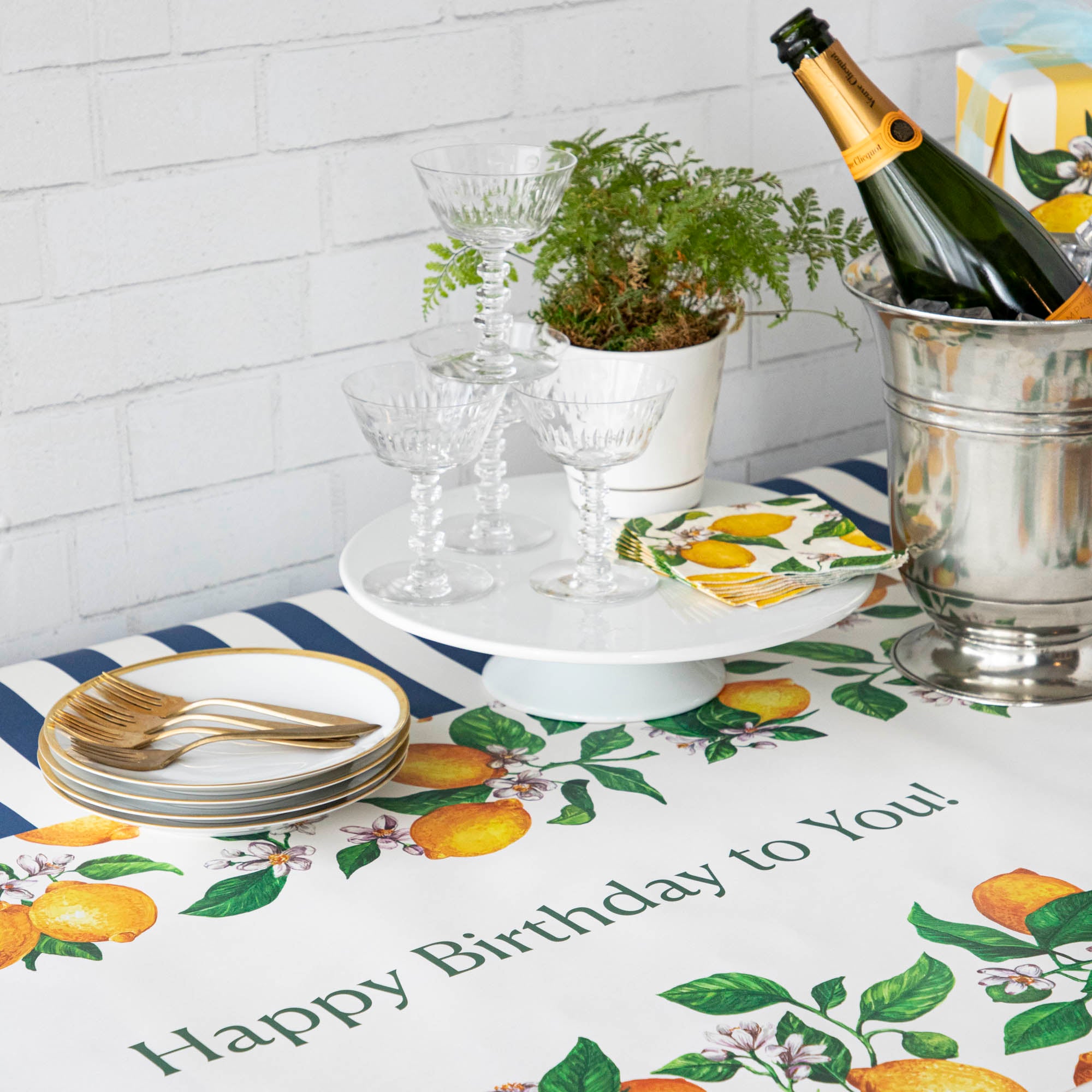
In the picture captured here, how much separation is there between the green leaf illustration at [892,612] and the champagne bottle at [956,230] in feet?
0.86

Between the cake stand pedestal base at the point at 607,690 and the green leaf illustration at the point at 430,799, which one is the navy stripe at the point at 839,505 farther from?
the green leaf illustration at the point at 430,799

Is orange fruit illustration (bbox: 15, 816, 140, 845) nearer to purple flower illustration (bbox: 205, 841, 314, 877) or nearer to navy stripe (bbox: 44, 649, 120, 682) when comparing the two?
purple flower illustration (bbox: 205, 841, 314, 877)

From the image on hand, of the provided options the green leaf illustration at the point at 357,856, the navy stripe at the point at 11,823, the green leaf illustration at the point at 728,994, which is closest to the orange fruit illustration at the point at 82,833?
the navy stripe at the point at 11,823

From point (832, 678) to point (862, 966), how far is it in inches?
13.9

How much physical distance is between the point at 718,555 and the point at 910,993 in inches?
15.0

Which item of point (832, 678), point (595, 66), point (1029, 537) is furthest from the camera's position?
point (595, 66)

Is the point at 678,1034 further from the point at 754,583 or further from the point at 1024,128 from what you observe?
the point at 1024,128

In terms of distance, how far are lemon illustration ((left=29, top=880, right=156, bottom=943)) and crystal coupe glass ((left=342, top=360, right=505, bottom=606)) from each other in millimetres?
260

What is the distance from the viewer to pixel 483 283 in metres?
0.98

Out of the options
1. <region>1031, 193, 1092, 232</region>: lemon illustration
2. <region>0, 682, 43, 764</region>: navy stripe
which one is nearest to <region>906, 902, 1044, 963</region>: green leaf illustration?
<region>0, 682, 43, 764</region>: navy stripe

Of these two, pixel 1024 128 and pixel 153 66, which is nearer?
pixel 153 66

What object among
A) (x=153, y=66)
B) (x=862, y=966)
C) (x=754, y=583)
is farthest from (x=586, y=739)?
(x=153, y=66)

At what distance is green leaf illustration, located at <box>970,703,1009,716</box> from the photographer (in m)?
0.96

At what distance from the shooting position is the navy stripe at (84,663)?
105 cm
